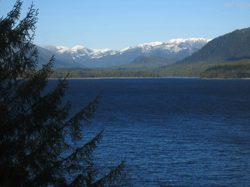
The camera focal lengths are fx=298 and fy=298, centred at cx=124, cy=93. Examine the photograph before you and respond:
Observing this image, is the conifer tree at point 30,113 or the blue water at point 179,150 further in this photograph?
the blue water at point 179,150

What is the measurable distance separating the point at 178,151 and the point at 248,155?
34.8 ft

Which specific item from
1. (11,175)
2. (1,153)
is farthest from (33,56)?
(11,175)

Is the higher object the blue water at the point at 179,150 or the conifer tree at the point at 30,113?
the conifer tree at the point at 30,113

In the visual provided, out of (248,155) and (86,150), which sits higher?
(86,150)

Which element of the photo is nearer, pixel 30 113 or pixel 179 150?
pixel 30 113

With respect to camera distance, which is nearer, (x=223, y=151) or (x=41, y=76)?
(x=41, y=76)

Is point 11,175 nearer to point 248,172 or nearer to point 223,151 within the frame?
point 248,172

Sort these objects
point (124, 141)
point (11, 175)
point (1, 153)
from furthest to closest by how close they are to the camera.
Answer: point (124, 141) < point (1, 153) < point (11, 175)

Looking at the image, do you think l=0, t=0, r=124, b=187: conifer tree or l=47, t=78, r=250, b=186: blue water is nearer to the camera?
l=0, t=0, r=124, b=187: conifer tree

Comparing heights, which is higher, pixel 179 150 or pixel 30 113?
pixel 30 113

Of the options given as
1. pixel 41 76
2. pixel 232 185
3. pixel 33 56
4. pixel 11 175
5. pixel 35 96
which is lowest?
pixel 232 185

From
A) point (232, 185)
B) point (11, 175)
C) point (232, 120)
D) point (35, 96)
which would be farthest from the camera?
point (232, 120)

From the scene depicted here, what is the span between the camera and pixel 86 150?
1562 centimetres

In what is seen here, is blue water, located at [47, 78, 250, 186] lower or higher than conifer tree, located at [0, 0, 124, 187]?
lower
